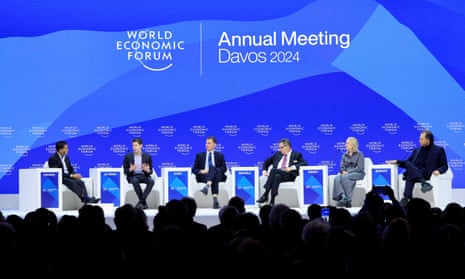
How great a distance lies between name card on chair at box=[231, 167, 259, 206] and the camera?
41.5ft

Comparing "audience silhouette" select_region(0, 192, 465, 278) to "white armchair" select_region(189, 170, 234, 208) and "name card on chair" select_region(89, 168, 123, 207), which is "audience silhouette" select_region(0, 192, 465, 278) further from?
"white armchair" select_region(189, 170, 234, 208)

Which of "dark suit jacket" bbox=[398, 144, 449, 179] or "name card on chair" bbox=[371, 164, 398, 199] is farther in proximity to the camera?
"name card on chair" bbox=[371, 164, 398, 199]

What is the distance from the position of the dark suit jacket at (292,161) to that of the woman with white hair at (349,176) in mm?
588

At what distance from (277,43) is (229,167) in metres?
2.21

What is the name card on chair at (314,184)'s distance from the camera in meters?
12.6

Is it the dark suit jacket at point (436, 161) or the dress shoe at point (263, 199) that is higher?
the dark suit jacket at point (436, 161)

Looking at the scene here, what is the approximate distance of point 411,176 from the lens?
12.4m

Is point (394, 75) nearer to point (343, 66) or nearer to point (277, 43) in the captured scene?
point (343, 66)

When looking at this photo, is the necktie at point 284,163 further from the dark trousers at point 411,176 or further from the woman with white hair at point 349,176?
the dark trousers at point 411,176

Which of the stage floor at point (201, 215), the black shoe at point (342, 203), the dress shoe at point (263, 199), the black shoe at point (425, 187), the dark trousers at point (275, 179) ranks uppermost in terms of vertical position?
the dark trousers at point (275, 179)

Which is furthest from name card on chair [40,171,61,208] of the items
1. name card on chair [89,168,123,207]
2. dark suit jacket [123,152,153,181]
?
dark suit jacket [123,152,153,181]

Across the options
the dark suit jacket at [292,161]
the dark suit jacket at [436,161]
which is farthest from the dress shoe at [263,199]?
the dark suit jacket at [436,161]

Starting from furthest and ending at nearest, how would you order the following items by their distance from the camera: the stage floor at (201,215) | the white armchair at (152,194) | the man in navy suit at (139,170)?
Answer: the white armchair at (152,194) < the man in navy suit at (139,170) < the stage floor at (201,215)

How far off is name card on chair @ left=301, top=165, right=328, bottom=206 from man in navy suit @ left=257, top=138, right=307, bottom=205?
184mm
